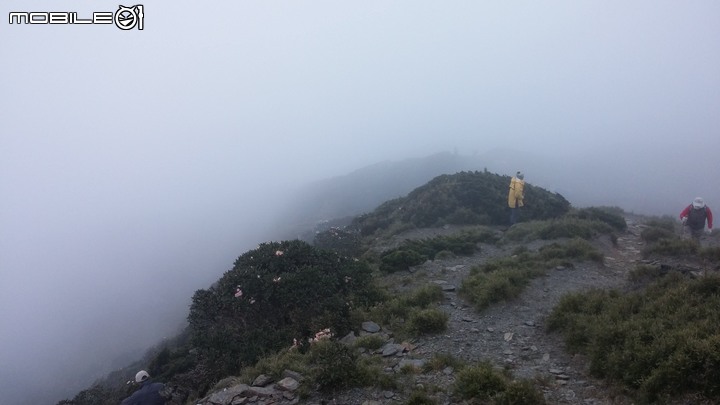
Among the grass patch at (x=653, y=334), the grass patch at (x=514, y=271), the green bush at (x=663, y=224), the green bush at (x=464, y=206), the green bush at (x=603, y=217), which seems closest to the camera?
the grass patch at (x=653, y=334)

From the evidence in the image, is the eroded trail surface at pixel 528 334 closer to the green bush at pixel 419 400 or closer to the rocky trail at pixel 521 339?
the rocky trail at pixel 521 339

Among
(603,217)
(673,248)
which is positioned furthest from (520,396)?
(603,217)

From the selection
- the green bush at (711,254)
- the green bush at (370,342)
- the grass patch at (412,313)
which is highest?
the green bush at (711,254)

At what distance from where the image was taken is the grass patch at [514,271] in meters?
11.3

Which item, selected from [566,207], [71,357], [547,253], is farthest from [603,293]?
[71,357]

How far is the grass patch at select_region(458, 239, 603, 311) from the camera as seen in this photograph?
11273 mm

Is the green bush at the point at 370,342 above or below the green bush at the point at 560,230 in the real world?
below

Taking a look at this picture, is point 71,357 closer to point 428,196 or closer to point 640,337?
point 428,196

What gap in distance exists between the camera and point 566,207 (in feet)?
77.2

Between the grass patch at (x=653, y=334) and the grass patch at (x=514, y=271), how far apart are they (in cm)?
183

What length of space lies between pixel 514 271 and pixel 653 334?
5529 millimetres

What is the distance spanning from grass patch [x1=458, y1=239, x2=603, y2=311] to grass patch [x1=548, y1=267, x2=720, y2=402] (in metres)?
1.83

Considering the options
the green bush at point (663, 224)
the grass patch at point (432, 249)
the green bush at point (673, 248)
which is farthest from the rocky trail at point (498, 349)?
the green bush at point (663, 224)

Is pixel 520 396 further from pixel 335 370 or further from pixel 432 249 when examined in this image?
pixel 432 249
